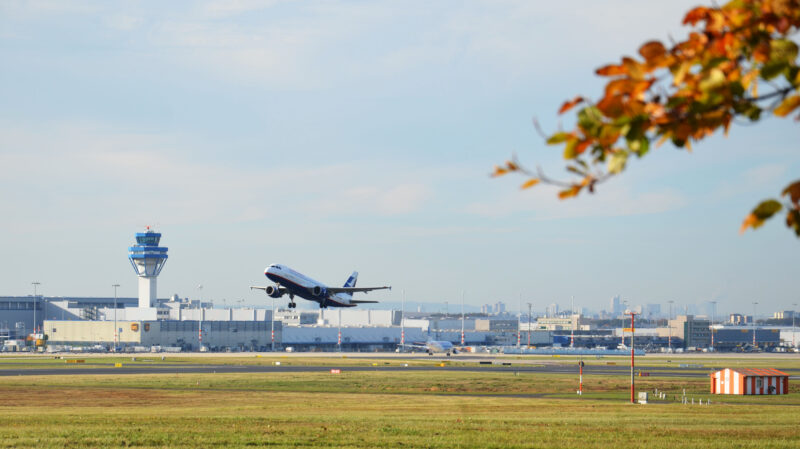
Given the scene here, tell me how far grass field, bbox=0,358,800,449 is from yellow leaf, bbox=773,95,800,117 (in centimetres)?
3561

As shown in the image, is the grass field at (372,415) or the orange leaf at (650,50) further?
the grass field at (372,415)

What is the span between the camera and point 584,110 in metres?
8.17

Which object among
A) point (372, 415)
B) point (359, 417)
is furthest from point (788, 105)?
point (372, 415)

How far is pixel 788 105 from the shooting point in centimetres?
811

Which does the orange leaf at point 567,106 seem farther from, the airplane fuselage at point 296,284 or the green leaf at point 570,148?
the airplane fuselage at point 296,284

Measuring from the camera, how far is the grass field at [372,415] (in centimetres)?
4431

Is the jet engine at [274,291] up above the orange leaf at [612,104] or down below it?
below

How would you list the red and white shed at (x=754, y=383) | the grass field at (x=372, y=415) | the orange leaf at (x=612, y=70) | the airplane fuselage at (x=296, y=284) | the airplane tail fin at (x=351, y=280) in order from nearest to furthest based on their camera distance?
the orange leaf at (x=612, y=70), the grass field at (x=372, y=415), the red and white shed at (x=754, y=383), the airplane fuselage at (x=296, y=284), the airplane tail fin at (x=351, y=280)

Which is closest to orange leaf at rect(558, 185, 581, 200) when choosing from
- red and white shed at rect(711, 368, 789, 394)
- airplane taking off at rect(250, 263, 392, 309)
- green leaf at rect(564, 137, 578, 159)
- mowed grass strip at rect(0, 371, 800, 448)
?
green leaf at rect(564, 137, 578, 159)

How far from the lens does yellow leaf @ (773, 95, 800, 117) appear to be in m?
8.09

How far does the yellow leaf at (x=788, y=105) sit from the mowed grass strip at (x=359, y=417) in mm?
35319

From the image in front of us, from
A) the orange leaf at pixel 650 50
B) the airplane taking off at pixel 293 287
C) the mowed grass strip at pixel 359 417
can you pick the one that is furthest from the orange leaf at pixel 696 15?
the airplane taking off at pixel 293 287

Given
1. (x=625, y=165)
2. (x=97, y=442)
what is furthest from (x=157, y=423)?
(x=625, y=165)

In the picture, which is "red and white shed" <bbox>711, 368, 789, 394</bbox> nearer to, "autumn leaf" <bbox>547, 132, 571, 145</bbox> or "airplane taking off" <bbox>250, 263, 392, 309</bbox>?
"airplane taking off" <bbox>250, 263, 392, 309</bbox>
